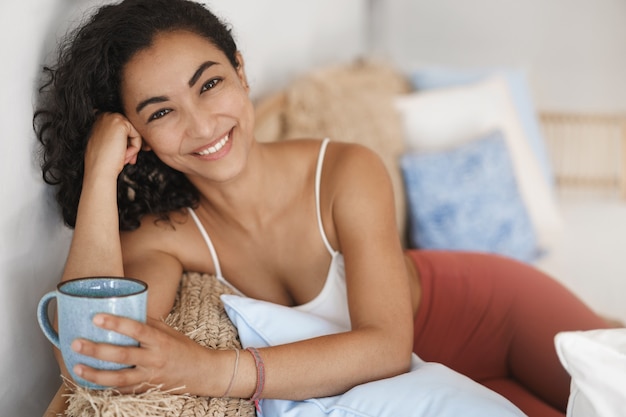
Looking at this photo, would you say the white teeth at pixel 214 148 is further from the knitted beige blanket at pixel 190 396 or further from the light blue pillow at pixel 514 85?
the light blue pillow at pixel 514 85

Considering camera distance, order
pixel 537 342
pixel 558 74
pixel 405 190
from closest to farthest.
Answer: pixel 537 342 → pixel 405 190 → pixel 558 74

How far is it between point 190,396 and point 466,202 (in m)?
1.60

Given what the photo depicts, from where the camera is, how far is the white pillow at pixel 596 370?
0.99 metres

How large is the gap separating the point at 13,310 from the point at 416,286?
909mm

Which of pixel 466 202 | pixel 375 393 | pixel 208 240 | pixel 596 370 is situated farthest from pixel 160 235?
pixel 466 202

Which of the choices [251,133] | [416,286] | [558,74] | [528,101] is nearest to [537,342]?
[416,286]

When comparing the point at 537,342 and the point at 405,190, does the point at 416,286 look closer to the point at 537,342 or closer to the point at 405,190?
the point at 537,342

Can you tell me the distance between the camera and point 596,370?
3.34 ft

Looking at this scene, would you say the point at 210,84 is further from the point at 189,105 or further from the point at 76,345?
the point at 76,345

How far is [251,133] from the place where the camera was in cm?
142

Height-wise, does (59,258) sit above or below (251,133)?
below

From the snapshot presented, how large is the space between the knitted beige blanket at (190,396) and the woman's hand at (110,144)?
0.26 meters

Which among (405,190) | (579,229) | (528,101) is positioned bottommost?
(579,229)

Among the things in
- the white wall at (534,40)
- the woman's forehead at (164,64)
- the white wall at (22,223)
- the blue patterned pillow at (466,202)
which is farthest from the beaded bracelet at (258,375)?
the white wall at (534,40)
